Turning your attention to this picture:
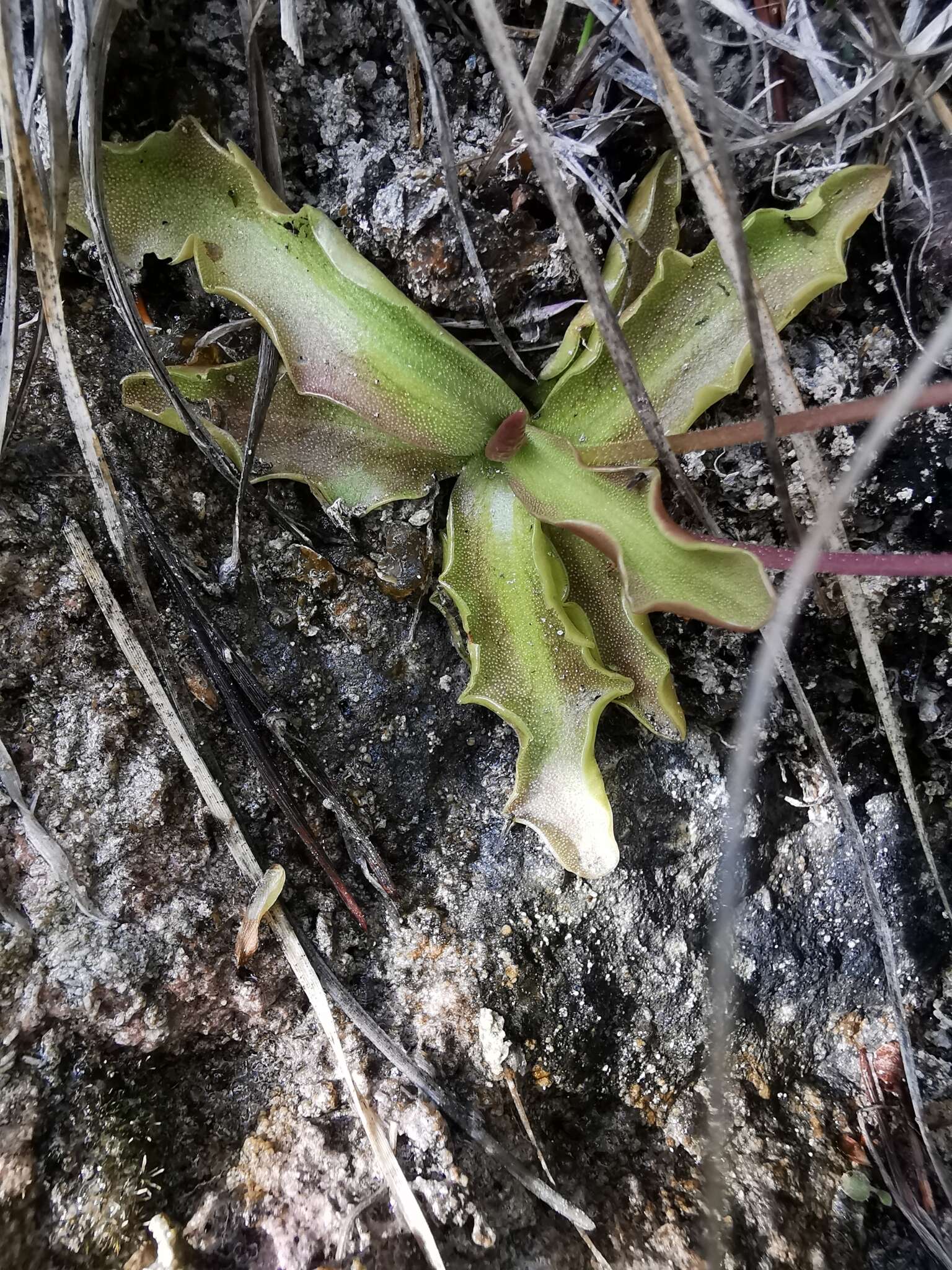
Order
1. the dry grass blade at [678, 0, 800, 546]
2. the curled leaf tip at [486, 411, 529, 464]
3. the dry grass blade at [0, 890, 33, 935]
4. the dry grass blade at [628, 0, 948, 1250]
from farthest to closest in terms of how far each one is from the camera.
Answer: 1. the curled leaf tip at [486, 411, 529, 464]
2. the dry grass blade at [0, 890, 33, 935]
3. the dry grass blade at [628, 0, 948, 1250]
4. the dry grass blade at [678, 0, 800, 546]

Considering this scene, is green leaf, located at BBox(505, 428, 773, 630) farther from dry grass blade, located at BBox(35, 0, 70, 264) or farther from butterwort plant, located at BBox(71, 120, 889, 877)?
dry grass blade, located at BBox(35, 0, 70, 264)

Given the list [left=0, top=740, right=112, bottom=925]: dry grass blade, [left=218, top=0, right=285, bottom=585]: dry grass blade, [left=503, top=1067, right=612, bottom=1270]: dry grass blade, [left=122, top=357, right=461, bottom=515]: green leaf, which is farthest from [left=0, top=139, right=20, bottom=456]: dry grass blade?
[left=503, top=1067, right=612, bottom=1270]: dry grass blade

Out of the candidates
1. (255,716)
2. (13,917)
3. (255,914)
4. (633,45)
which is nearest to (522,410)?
(633,45)

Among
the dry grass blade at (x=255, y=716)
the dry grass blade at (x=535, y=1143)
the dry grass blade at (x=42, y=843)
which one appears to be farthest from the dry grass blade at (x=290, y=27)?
the dry grass blade at (x=535, y=1143)

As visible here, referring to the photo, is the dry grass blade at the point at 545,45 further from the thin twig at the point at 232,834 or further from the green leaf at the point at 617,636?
the thin twig at the point at 232,834

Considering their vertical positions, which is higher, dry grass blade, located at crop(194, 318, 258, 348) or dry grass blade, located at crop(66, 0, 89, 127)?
dry grass blade, located at crop(66, 0, 89, 127)

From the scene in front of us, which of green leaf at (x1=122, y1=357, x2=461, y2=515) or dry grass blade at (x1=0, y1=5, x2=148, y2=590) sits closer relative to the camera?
dry grass blade at (x1=0, y1=5, x2=148, y2=590)
